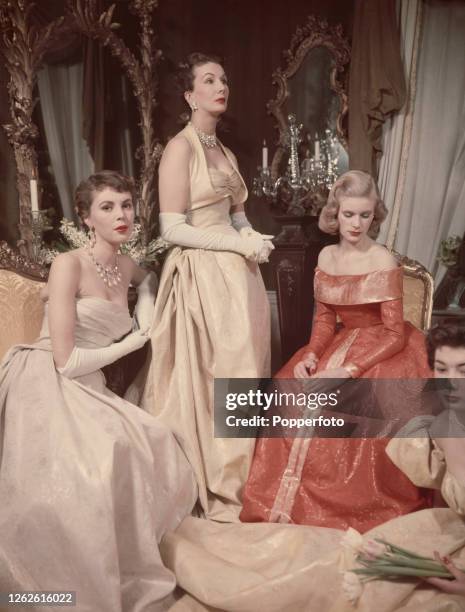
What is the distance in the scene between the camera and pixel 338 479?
2.05 metres

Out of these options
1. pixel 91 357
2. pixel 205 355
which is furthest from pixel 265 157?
pixel 91 357

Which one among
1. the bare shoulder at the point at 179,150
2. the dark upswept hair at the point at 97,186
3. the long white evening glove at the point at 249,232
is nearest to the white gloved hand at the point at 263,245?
the long white evening glove at the point at 249,232

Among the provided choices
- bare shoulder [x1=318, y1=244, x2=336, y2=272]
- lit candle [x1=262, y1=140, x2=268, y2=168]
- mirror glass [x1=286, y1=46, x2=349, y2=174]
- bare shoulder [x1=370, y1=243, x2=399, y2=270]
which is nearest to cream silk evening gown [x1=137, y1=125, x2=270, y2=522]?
bare shoulder [x1=318, y1=244, x2=336, y2=272]

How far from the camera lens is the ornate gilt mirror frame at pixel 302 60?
310 centimetres

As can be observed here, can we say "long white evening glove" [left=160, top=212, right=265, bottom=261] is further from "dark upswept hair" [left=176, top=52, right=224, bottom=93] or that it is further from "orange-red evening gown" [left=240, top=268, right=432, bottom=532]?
"dark upswept hair" [left=176, top=52, right=224, bottom=93]

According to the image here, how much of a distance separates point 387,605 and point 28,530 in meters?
0.94

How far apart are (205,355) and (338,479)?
22.7 inches

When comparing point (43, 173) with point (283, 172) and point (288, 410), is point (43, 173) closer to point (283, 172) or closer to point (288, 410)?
point (283, 172)

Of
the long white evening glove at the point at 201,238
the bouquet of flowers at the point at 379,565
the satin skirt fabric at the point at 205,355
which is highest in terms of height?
the long white evening glove at the point at 201,238

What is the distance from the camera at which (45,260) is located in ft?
9.18

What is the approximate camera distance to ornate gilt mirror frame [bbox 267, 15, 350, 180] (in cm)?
310

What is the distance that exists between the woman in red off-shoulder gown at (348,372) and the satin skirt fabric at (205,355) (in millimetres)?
94

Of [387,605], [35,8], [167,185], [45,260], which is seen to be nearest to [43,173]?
[45,260]

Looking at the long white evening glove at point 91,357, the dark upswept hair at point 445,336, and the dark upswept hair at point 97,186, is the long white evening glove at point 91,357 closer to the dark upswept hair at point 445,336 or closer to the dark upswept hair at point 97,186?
the dark upswept hair at point 97,186
